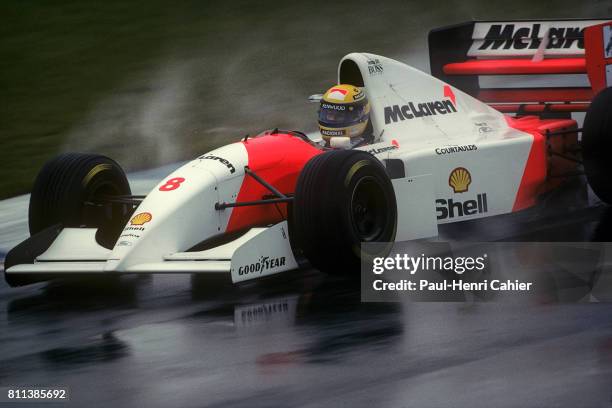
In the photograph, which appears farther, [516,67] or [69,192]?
[516,67]

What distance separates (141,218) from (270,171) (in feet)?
3.16

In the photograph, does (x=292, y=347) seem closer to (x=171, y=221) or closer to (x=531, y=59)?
(x=171, y=221)

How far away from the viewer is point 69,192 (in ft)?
26.6

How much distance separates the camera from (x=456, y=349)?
5977mm

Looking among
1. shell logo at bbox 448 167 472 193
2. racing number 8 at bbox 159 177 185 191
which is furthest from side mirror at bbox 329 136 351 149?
racing number 8 at bbox 159 177 185 191

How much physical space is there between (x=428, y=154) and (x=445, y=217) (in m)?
0.45

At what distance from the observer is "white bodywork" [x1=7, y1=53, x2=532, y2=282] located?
710 centimetres

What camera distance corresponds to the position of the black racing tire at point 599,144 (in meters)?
8.67

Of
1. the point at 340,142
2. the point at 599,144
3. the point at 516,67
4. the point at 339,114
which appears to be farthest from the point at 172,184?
the point at 516,67

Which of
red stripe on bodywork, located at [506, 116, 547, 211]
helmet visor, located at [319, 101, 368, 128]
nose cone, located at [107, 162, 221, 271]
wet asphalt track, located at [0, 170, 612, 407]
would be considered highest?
helmet visor, located at [319, 101, 368, 128]

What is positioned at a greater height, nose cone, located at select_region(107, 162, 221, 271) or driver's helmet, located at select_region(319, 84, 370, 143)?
driver's helmet, located at select_region(319, 84, 370, 143)

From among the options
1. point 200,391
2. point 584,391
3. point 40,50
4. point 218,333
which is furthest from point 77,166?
point 40,50

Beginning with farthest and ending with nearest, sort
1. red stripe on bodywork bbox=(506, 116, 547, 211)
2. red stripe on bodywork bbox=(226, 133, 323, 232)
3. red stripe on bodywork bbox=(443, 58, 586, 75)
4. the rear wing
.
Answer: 1. red stripe on bodywork bbox=(443, 58, 586, 75)
2. the rear wing
3. red stripe on bodywork bbox=(506, 116, 547, 211)
4. red stripe on bodywork bbox=(226, 133, 323, 232)

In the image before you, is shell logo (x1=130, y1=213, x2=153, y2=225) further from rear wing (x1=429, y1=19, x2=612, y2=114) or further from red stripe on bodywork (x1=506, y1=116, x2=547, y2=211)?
rear wing (x1=429, y1=19, x2=612, y2=114)
